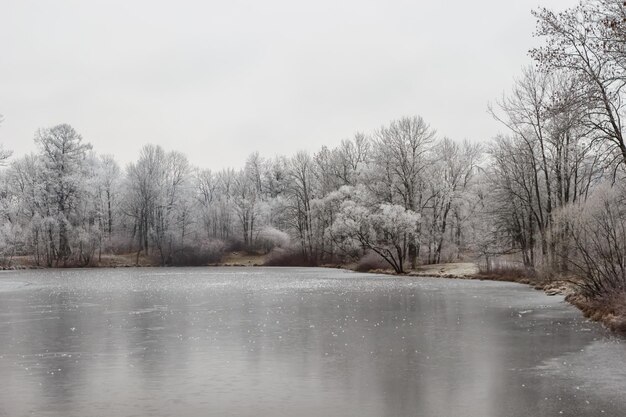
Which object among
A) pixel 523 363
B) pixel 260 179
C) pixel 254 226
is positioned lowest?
pixel 523 363

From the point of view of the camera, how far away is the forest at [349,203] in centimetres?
4247

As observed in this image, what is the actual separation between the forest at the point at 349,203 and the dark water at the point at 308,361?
5.61m

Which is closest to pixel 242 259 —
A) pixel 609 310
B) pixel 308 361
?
pixel 609 310

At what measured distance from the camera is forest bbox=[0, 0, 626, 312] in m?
42.5

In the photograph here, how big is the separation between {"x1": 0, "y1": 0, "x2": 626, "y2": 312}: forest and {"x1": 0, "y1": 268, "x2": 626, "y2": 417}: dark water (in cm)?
561

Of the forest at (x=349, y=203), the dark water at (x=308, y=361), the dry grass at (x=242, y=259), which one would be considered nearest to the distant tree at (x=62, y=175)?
the forest at (x=349, y=203)

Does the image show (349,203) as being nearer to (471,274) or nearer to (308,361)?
(471,274)

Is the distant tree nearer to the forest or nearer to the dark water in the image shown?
the forest

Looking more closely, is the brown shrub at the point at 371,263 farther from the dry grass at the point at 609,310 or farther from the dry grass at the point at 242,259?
the dry grass at the point at 609,310

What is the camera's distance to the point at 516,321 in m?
21.4

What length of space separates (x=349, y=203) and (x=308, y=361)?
48797 mm

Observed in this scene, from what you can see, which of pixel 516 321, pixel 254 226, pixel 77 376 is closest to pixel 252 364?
pixel 77 376

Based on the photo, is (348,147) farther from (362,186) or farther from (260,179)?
(260,179)

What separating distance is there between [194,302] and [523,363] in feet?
59.3
